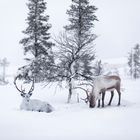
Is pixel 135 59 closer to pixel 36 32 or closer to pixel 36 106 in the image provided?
pixel 36 32

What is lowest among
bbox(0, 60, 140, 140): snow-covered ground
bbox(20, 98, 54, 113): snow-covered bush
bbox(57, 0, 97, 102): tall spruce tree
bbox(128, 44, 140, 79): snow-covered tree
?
bbox(0, 60, 140, 140): snow-covered ground

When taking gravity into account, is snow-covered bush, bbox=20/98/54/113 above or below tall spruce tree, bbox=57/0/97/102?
→ below

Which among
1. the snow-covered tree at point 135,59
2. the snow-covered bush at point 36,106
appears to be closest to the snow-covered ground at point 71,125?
the snow-covered bush at point 36,106

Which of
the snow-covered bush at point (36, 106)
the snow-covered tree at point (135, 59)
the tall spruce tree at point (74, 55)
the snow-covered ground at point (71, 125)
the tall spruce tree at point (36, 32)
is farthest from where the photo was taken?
the snow-covered tree at point (135, 59)

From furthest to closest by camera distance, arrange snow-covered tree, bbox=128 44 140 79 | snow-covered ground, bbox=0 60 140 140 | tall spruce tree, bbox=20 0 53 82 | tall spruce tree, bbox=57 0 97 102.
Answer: snow-covered tree, bbox=128 44 140 79 → tall spruce tree, bbox=20 0 53 82 → tall spruce tree, bbox=57 0 97 102 → snow-covered ground, bbox=0 60 140 140

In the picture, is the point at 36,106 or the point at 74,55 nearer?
the point at 36,106

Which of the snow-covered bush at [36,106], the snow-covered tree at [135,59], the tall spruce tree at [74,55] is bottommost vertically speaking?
the snow-covered bush at [36,106]

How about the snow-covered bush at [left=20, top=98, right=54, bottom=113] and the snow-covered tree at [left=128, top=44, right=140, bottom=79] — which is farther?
the snow-covered tree at [left=128, top=44, right=140, bottom=79]

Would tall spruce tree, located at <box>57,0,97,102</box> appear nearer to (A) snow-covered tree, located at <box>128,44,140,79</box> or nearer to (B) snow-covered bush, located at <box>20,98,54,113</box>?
(B) snow-covered bush, located at <box>20,98,54,113</box>

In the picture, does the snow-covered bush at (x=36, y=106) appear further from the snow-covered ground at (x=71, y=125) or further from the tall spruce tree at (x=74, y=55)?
the tall spruce tree at (x=74, y=55)

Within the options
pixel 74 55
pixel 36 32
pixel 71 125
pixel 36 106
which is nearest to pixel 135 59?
pixel 36 32

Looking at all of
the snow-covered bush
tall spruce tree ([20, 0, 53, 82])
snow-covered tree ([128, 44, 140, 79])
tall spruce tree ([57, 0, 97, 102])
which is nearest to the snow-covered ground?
the snow-covered bush

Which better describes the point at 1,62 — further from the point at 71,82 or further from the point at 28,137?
the point at 28,137

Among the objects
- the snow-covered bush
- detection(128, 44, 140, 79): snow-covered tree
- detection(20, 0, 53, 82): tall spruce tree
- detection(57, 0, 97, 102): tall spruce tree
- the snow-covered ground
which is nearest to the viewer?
the snow-covered ground
